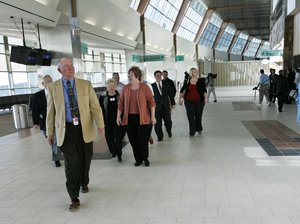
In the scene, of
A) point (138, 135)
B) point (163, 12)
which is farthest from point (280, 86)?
point (163, 12)

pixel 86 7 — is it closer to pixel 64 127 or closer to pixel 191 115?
pixel 191 115

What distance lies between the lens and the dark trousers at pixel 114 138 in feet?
18.5

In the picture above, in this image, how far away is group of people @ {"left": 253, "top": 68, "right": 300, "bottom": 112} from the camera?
11.3 m

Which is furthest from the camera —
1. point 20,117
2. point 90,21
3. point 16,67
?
point 16,67

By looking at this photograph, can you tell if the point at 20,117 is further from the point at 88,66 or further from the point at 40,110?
the point at 88,66

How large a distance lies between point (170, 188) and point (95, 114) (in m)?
1.31

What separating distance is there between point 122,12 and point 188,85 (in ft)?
42.8

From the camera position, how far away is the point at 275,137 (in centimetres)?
695

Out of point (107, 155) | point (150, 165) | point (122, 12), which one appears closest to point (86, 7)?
point (122, 12)

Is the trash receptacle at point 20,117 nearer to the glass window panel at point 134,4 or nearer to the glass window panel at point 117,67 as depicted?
the glass window panel at point 134,4

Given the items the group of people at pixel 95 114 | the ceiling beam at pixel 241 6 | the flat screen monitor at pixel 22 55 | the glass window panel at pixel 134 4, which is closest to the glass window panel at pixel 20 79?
the flat screen monitor at pixel 22 55

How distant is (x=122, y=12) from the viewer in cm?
1931

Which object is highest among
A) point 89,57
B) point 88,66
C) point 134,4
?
point 134,4

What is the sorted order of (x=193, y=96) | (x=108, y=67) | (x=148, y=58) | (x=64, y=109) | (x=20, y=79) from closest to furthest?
(x=64, y=109)
(x=193, y=96)
(x=20, y=79)
(x=148, y=58)
(x=108, y=67)
